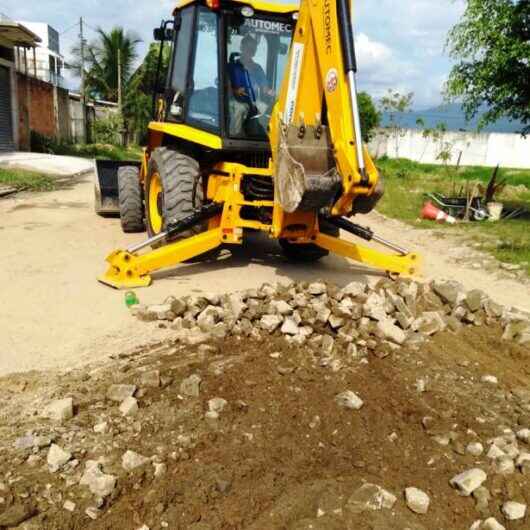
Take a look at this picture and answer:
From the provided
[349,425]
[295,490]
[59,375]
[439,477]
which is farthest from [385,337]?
[59,375]

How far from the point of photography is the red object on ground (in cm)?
1077

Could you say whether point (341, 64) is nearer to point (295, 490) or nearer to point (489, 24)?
point (295, 490)

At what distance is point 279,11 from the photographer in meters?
5.95

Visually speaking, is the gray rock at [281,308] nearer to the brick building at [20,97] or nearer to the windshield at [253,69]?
the windshield at [253,69]

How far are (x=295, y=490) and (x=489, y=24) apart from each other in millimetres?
10062

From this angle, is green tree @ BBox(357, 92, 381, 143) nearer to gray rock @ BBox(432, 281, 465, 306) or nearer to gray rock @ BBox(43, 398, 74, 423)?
gray rock @ BBox(432, 281, 465, 306)

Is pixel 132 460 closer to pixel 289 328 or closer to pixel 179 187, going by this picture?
pixel 289 328

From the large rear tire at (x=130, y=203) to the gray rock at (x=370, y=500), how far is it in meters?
5.68

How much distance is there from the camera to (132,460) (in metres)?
2.75

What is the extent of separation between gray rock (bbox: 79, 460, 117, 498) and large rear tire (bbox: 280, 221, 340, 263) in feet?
13.4

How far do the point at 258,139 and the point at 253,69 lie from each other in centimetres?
73

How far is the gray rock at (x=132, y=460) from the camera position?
2.73 meters

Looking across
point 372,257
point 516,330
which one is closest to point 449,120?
point 372,257

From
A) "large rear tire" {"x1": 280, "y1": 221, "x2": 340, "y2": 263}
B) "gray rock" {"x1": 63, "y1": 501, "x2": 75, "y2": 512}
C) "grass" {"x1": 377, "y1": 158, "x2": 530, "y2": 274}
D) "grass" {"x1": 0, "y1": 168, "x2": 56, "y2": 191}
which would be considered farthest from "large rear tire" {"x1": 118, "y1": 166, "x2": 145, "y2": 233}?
"gray rock" {"x1": 63, "y1": 501, "x2": 75, "y2": 512}
